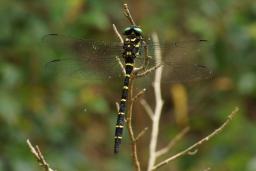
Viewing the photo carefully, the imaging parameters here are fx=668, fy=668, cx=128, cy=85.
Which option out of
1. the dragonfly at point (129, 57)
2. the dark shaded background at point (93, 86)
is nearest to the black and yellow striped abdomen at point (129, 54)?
the dragonfly at point (129, 57)

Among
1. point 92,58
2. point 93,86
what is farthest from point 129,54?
point 93,86

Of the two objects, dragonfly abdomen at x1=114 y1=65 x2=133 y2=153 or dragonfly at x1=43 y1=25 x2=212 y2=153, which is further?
dragonfly at x1=43 y1=25 x2=212 y2=153

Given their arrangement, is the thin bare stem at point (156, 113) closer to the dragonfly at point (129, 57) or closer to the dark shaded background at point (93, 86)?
the dragonfly at point (129, 57)

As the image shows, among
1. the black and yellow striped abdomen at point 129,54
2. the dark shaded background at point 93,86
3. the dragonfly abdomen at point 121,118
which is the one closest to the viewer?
the dragonfly abdomen at point 121,118

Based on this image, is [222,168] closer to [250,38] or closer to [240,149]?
[240,149]

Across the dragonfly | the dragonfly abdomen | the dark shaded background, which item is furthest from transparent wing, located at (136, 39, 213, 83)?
the dark shaded background

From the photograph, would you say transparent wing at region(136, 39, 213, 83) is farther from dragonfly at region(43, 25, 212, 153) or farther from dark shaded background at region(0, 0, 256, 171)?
dark shaded background at region(0, 0, 256, 171)

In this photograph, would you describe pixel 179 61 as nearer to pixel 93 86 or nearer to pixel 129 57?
pixel 129 57

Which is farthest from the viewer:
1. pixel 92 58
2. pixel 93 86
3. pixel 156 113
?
pixel 93 86

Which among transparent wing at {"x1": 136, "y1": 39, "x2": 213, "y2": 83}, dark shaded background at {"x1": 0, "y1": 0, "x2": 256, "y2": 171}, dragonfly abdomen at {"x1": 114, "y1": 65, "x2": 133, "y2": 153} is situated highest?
transparent wing at {"x1": 136, "y1": 39, "x2": 213, "y2": 83}
